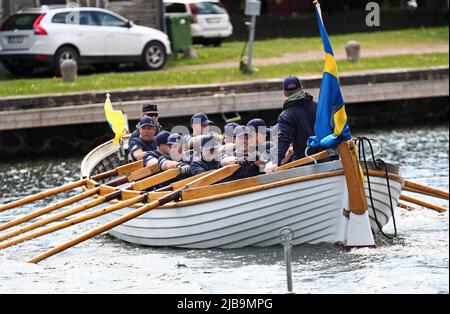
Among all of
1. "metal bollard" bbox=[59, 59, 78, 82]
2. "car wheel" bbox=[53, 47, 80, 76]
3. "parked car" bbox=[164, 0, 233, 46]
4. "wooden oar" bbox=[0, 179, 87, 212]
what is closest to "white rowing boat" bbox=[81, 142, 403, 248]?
"wooden oar" bbox=[0, 179, 87, 212]

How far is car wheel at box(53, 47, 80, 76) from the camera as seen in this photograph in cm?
2844

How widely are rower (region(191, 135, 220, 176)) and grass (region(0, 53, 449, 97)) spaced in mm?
10830

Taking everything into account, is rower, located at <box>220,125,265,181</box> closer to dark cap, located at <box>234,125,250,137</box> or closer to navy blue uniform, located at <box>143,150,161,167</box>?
dark cap, located at <box>234,125,250,137</box>

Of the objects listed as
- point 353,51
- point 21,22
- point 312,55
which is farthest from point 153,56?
point 312,55

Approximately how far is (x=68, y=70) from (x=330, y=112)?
13902 mm

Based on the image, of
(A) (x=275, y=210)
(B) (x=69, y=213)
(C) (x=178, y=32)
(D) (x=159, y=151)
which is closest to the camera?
(A) (x=275, y=210)

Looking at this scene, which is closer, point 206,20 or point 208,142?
point 208,142

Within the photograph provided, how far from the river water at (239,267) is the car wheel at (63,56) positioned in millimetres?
11739

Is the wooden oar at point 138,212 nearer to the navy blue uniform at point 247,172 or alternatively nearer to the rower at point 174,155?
the navy blue uniform at point 247,172

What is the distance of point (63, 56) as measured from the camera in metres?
28.6

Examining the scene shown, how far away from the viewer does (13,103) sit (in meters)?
24.7

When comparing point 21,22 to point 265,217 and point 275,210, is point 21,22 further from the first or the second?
point 275,210

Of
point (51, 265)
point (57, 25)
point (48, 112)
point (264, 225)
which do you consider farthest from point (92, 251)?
point (57, 25)

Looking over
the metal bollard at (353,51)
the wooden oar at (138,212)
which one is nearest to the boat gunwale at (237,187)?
the wooden oar at (138,212)
